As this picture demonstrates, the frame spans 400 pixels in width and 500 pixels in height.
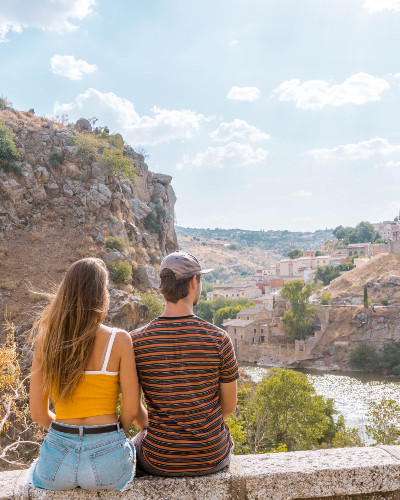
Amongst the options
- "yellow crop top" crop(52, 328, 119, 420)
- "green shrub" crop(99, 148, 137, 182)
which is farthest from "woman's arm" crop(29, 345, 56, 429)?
"green shrub" crop(99, 148, 137, 182)

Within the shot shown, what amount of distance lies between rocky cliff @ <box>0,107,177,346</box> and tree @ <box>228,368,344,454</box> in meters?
7.90

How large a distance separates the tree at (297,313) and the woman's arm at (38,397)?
169 ft

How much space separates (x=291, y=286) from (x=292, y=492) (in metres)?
51.3

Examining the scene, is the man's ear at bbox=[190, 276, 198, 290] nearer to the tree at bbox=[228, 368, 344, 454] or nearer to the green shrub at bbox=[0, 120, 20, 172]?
the tree at bbox=[228, 368, 344, 454]

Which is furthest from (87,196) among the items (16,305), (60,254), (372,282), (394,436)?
(372,282)

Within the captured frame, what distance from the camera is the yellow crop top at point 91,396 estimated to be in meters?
2.61

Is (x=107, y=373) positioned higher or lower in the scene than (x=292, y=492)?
higher

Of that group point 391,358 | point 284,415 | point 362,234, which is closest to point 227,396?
point 284,415

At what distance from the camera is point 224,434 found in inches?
113

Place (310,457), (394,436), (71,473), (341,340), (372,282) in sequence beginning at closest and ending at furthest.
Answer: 1. (71,473)
2. (310,457)
3. (394,436)
4. (341,340)
5. (372,282)

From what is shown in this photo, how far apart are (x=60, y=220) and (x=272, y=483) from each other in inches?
1089

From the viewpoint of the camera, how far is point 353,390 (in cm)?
3759

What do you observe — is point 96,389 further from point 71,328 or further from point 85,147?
point 85,147

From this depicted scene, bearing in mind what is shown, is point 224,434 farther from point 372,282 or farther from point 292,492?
point 372,282
